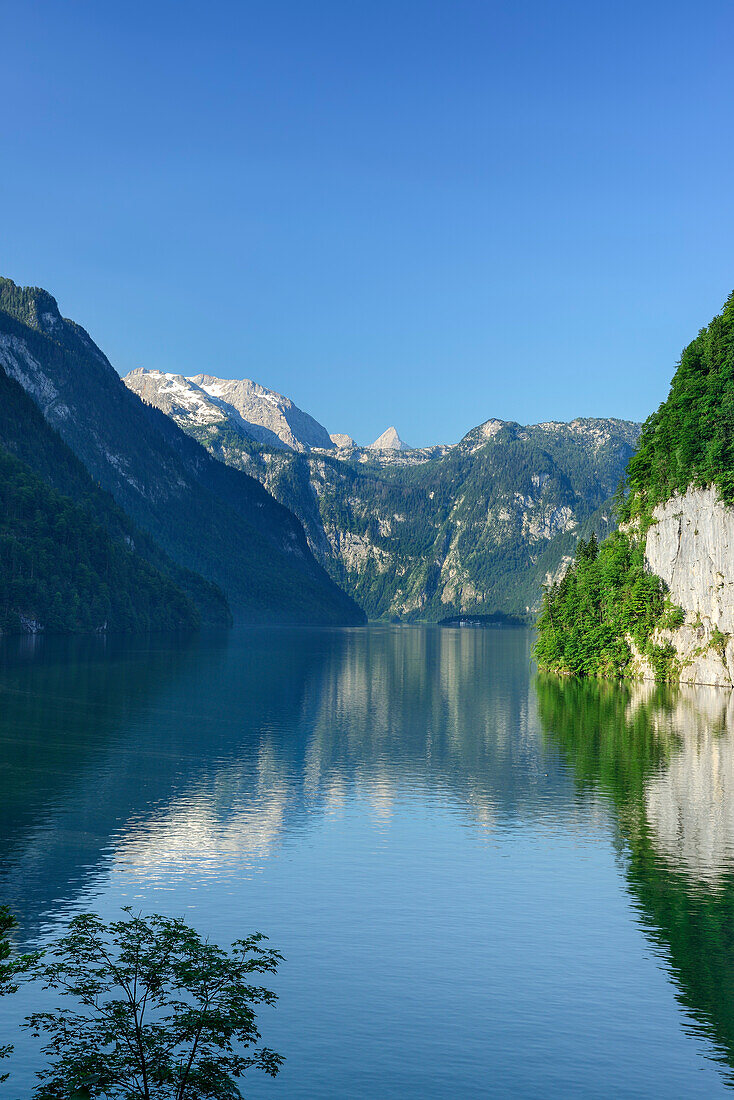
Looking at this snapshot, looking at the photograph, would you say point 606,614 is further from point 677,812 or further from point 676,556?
point 677,812

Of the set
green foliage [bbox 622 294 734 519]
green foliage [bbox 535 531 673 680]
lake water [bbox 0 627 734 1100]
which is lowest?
lake water [bbox 0 627 734 1100]

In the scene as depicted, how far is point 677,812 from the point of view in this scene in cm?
4819

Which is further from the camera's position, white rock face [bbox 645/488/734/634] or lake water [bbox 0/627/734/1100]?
white rock face [bbox 645/488/734/634]

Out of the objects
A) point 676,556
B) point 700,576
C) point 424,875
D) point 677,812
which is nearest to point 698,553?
point 700,576

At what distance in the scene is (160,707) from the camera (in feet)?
295

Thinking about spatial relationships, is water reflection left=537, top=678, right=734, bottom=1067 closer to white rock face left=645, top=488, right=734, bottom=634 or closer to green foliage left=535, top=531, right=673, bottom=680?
white rock face left=645, top=488, right=734, bottom=634

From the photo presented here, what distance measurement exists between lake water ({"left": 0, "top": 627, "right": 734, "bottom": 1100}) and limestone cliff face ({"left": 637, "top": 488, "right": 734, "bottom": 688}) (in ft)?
111

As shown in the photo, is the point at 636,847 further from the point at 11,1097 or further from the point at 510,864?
the point at 11,1097

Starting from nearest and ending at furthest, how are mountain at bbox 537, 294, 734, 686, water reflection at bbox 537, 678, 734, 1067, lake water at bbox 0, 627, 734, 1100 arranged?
lake water at bbox 0, 627, 734, 1100 → water reflection at bbox 537, 678, 734, 1067 → mountain at bbox 537, 294, 734, 686

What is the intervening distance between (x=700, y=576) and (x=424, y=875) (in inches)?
3506

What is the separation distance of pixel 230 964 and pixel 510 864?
22318 millimetres

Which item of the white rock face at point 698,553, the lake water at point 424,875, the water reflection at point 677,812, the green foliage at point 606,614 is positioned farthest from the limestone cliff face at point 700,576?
the lake water at point 424,875

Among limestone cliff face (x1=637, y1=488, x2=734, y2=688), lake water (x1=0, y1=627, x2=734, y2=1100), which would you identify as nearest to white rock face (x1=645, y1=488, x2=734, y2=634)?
limestone cliff face (x1=637, y1=488, x2=734, y2=688)

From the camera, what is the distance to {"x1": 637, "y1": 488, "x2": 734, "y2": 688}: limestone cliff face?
375 feet
